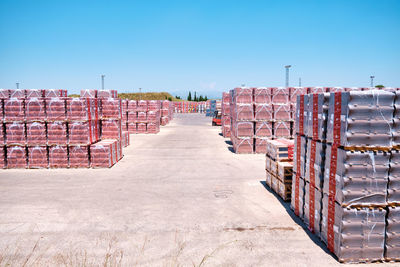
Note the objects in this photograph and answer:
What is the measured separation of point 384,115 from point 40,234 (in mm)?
8770

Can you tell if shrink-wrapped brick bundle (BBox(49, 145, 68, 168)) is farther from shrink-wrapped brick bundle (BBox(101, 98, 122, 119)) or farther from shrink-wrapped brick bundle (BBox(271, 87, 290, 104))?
shrink-wrapped brick bundle (BBox(271, 87, 290, 104))

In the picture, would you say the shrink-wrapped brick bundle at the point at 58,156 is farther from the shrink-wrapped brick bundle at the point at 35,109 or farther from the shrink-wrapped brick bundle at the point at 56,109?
the shrink-wrapped brick bundle at the point at 35,109

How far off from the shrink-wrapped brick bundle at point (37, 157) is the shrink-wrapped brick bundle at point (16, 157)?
30 cm

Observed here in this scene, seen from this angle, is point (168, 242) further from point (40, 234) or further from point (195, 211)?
point (40, 234)

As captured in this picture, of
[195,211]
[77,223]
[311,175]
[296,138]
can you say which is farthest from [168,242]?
[296,138]

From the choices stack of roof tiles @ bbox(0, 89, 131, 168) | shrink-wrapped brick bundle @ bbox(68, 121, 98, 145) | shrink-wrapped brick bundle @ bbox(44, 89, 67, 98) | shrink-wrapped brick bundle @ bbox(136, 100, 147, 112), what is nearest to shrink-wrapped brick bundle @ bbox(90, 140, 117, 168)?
stack of roof tiles @ bbox(0, 89, 131, 168)

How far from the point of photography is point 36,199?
9984 millimetres

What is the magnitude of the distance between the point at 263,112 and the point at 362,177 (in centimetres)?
1245

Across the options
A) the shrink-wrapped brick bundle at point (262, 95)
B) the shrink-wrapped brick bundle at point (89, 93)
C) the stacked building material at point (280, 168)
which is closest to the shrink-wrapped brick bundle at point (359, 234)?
the stacked building material at point (280, 168)

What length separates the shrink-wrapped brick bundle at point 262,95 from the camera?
18.1m

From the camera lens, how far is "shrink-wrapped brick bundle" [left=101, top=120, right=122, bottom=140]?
1697 cm

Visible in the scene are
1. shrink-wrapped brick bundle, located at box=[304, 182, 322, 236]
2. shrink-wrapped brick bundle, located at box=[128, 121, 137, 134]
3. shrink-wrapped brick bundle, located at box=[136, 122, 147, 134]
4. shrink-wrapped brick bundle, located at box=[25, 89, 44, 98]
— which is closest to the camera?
shrink-wrapped brick bundle, located at box=[304, 182, 322, 236]

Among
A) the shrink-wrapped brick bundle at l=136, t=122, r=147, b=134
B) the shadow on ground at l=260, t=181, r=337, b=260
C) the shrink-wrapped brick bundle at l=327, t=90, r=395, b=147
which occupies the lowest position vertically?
the shadow on ground at l=260, t=181, r=337, b=260

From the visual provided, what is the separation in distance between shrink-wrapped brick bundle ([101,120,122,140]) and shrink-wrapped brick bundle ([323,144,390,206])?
1368 centimetres
